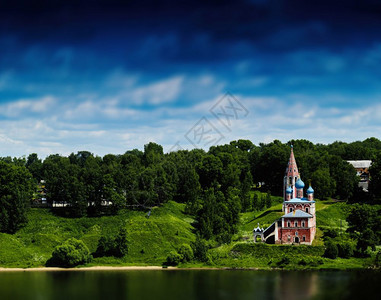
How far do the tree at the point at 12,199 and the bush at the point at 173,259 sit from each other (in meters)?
19.6

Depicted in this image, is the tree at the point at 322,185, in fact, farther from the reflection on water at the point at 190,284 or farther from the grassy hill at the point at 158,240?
the reflection on water at the point at 190,284

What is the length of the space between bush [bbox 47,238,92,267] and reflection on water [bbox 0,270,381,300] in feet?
8.66

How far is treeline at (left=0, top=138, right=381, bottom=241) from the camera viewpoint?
5947cm

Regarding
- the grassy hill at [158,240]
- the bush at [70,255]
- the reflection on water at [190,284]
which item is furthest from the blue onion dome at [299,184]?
the bush at [70,255]

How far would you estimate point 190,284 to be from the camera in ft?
133

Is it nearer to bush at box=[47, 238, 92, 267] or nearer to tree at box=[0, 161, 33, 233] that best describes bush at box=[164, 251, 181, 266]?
bush at box=[47, 238, 92, 267]

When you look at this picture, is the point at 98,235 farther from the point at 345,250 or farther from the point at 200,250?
the point at 345,250

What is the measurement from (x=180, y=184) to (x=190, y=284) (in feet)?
118

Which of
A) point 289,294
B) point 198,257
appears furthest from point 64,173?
point 289,294

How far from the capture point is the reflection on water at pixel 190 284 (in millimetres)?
36469

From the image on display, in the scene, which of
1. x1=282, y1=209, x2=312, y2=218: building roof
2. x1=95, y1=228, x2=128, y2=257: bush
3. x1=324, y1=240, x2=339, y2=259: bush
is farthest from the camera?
x1=282, y1=209, x2=312, y2=218: building roof

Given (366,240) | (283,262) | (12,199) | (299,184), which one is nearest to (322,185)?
(299,184)

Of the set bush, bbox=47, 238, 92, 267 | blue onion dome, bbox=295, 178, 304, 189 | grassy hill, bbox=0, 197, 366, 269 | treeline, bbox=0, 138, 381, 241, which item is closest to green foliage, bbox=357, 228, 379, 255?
grassy hill, bbox=0, 197, 366, 269

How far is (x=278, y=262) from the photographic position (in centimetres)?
4797
